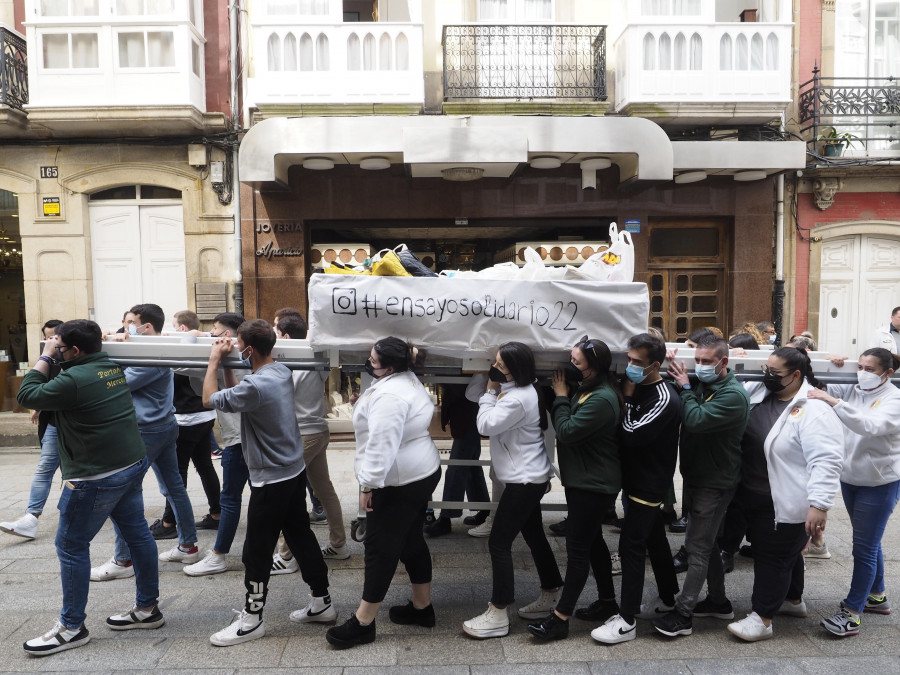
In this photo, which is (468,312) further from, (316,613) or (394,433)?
(316,613)

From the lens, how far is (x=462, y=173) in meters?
9.78

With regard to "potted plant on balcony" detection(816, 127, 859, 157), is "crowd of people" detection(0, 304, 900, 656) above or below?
below

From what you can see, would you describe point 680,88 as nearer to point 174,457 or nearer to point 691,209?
point 691,209

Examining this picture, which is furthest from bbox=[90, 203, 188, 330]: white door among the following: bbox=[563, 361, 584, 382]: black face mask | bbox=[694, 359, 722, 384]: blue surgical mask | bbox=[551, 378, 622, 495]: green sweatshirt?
bbox=[694, 359, 722, 384]: blue surgical mask

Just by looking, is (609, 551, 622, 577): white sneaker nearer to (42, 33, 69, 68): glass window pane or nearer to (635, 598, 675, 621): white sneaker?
(635, 598, 675, 621): white sneaker

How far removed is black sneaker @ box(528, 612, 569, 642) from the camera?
160 inches

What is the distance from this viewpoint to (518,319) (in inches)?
162

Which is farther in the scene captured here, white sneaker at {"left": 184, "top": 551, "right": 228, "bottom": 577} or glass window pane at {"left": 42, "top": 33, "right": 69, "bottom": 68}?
glass window pane at {"left": 42, "top": 33, "right": 69, "bottom": 68}

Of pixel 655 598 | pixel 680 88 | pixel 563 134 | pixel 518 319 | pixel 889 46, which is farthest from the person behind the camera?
pixel 889 46

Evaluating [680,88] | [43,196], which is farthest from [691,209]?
[43,196]

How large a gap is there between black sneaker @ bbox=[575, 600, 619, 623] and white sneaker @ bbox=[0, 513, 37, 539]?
15.8 feet

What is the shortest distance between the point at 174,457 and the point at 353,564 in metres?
1.67

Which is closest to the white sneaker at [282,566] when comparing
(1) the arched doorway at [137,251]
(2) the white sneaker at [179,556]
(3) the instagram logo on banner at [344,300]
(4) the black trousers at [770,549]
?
(2) the white sneaker at [179,556]

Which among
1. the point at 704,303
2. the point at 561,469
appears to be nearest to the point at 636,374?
the point at 561,469
